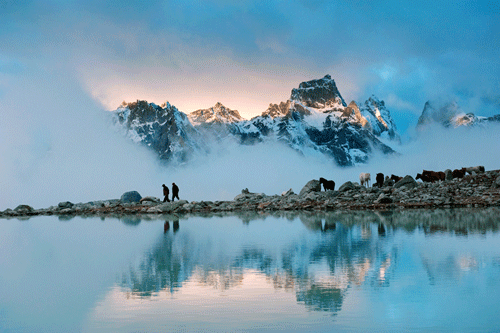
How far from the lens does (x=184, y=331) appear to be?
848 cm

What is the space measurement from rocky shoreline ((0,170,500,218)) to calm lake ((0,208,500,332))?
23.4 meters

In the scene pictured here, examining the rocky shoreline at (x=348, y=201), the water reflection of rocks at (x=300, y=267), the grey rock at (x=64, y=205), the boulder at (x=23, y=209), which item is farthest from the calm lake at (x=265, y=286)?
the boulder at (x=23, y=209)

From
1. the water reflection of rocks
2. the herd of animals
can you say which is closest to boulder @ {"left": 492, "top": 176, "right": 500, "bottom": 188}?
the herd of animals

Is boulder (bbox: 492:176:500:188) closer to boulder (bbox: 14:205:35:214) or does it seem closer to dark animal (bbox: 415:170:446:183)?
dark animal (bbox: 415:170:446:183)

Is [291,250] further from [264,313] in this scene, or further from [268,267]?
[264,313]

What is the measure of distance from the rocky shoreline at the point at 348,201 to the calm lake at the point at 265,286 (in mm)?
23390

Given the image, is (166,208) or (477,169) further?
(477,169)

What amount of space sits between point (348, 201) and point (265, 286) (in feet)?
125

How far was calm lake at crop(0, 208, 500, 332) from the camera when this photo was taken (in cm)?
892

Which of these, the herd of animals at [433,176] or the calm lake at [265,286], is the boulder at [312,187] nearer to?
the herd of animals at [433,176]

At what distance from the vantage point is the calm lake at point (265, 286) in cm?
892

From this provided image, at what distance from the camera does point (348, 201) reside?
48844mm

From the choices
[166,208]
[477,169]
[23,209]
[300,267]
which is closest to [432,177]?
[477,169]

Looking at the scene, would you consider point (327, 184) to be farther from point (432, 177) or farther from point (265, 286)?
point (265, 286)
